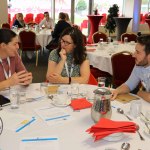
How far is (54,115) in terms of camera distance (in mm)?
1891

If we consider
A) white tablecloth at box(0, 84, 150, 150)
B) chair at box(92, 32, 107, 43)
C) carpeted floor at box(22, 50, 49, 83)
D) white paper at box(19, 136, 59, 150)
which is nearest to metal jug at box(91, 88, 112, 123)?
white tablecloth at box(0, 84, 150, 150)

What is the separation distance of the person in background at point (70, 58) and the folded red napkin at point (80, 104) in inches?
29.8

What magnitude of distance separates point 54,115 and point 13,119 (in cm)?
29

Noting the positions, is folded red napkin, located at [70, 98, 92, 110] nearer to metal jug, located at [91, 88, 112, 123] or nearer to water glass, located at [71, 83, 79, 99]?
water glass, located at [71, 83, 79, 99]

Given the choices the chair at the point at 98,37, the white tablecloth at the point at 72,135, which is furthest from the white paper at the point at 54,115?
the chair at the point at 98,37

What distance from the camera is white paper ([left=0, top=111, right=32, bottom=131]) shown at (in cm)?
170

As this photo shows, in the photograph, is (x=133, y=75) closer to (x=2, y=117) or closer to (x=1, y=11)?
(x=2, y=117)

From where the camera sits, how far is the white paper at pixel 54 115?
1.79m

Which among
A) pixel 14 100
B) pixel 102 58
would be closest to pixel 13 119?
pixel 14 100

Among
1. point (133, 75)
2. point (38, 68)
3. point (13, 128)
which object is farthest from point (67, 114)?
point (38, 68)

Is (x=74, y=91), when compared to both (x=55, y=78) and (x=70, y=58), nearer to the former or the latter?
(x=55, y=78)

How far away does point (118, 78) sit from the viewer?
400 cm

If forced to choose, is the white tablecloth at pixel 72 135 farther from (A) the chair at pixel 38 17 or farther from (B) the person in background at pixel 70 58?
(A) the chair at pixel 38 17

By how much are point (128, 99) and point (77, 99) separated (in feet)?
1.49
